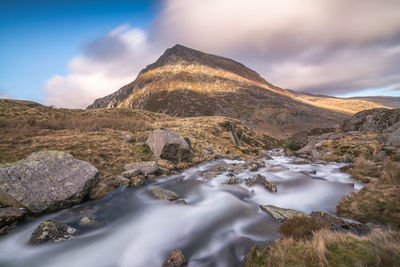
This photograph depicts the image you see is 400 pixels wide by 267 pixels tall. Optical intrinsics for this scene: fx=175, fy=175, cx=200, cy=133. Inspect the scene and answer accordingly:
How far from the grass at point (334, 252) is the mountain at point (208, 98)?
8292 centimetres

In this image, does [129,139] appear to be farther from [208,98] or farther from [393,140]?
[208,98]

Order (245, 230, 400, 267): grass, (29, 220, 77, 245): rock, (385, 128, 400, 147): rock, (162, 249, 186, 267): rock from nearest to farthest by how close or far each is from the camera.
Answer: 1. (245, 230, 400, 267): grass
2. (162, 249, 186, 267): rock
3. (29, 220, 77, 245): rock
4. (385, 128, 400, 147): rock

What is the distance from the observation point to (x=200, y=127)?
3231 cm

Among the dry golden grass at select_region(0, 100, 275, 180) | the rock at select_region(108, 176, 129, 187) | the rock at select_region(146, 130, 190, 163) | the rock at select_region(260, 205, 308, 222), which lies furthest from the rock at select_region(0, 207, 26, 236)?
the rock at select_region(260, 205, 308, 222)

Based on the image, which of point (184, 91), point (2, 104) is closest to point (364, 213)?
point (2, 104)

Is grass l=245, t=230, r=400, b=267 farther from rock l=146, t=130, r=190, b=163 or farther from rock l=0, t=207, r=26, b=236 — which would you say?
rock l=146, t=130, r=190, b=163

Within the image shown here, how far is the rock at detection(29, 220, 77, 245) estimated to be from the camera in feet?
21.5

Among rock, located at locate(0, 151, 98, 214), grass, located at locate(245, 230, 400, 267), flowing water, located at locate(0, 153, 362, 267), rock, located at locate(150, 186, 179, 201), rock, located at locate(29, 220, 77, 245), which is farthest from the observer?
rock, located at locate(150, 186, 179, 201)

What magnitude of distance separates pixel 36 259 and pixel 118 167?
8.65 metres

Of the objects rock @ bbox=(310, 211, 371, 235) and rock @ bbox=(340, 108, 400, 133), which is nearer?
rock @ bbox=(310, 211, 371, 235)

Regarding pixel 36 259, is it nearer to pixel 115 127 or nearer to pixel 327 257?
pixel 327 257

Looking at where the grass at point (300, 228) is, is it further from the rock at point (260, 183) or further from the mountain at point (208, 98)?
the mountain at point (208, 98)

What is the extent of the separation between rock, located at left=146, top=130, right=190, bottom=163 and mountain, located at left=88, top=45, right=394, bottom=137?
7267 cm

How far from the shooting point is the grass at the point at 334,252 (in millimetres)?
3438
